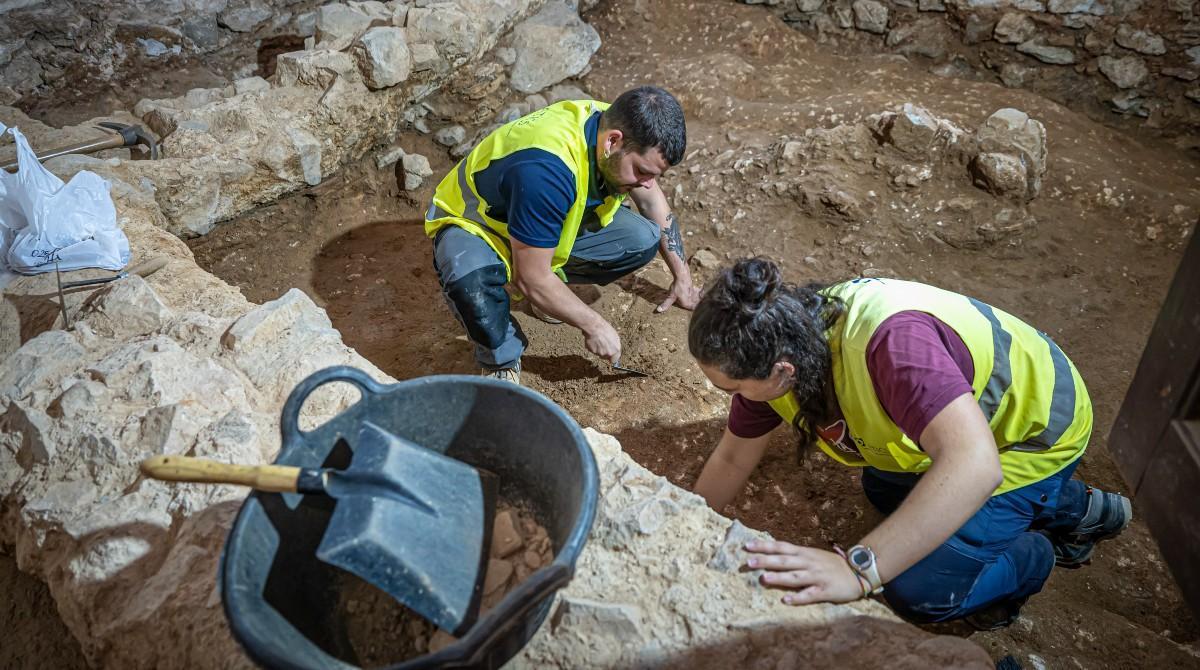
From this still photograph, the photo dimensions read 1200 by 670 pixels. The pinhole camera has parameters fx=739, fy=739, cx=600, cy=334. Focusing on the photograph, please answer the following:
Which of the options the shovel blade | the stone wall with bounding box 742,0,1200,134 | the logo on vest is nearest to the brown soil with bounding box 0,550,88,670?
the shovel blade

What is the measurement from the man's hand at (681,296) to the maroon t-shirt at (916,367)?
168 centimetres

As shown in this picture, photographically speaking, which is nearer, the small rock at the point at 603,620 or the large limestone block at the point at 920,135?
the small rock at the point at 603,620

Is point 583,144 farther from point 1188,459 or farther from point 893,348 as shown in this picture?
point 1188,459

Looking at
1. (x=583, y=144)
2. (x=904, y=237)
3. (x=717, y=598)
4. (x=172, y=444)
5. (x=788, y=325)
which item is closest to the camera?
(x=717, y=598)

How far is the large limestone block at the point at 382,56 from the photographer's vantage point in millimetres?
3674

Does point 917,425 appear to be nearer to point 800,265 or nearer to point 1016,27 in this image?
point 800,265

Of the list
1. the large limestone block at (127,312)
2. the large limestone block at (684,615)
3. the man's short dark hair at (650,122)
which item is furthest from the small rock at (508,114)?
the large limestone block at (684,615)

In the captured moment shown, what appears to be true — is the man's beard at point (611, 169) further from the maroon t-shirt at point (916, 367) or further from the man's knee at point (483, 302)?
the maroon t-shirt at point (916, 367)

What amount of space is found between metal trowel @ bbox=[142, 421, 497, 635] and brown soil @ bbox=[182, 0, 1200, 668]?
1.48 m

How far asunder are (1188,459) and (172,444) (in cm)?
208

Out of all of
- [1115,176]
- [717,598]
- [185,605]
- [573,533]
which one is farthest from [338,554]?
[1115,176]

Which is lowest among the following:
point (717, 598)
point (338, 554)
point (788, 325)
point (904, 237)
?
point (904, 237)

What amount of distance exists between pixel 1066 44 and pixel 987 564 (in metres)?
3.70

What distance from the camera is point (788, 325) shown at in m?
1.64
